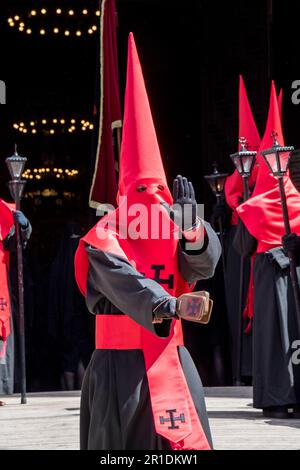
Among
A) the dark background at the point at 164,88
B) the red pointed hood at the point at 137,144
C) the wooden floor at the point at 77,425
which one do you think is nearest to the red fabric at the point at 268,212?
the wooden floor at the point at 77,425

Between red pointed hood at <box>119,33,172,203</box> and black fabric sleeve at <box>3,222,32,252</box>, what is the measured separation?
496cm

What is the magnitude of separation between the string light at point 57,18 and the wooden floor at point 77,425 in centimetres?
585

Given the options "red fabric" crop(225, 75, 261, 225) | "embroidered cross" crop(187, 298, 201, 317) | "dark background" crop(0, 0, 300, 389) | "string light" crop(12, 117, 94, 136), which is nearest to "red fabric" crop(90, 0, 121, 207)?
"embroidered cross" crop(187, 298, 201, 317)

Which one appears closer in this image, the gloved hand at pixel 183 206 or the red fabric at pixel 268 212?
the gloved hand at pixel 183 206

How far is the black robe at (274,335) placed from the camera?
331 inches

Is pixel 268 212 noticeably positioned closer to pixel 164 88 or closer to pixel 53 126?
pixel 164 88

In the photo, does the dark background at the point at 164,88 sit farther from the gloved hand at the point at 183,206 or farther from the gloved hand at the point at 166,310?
the gloved hand at the point at 166,310

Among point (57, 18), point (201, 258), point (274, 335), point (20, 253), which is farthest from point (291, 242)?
point (57, 18)

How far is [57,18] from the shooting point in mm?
15031

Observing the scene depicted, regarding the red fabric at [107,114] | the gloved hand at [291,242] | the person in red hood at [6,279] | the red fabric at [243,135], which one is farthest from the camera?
the red fabric at [243,135]

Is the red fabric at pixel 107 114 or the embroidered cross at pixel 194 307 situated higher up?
the red fabric at pixel 107 114

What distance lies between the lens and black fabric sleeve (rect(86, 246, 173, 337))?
14.9 ft

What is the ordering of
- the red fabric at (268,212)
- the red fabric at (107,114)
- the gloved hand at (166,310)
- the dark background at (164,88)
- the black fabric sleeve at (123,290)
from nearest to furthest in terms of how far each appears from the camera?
the gloved hand at (166,310) → the black fabric sleeve at (123,290) → the red fabric at (107,114) → the red fabric at (268,212) → the dark background at (164,88)
